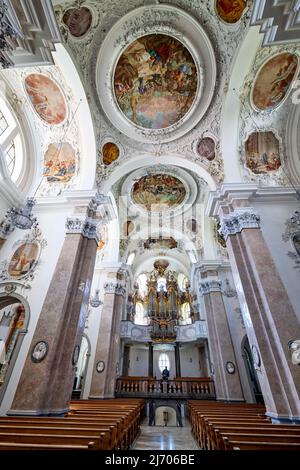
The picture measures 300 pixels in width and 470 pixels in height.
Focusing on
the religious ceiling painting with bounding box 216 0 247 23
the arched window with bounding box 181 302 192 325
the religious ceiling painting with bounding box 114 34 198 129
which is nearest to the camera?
the religious ceiling painting with bounding box 216 0 247 23

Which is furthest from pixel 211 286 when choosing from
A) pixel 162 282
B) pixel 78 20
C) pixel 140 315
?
pixel 78 20

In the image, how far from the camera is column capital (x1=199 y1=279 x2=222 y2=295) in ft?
Answer: 43.0

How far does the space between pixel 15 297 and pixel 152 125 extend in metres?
8.90

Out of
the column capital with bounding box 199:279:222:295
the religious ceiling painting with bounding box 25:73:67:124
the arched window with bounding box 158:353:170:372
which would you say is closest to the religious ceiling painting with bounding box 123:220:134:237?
the column capital with bounding box 199:279:222:295

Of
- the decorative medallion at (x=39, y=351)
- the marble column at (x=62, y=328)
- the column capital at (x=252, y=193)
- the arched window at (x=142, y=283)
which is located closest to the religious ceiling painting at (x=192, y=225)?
the column capital at (x=252, y=193)

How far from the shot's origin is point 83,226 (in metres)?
8.32

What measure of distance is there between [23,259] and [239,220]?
8.00 metres

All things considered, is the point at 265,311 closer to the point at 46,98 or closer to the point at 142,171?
the point at 142,171

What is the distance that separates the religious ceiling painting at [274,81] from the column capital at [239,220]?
13.9 ft

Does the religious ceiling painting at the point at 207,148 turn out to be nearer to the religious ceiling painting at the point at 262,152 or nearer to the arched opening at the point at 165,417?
the religious ceiling painting at the point at 262,152

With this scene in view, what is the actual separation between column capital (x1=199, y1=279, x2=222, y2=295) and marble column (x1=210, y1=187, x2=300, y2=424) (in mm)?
5807

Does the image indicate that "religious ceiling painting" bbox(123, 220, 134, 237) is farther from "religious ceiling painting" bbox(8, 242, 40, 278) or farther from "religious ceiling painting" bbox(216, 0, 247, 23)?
"religious ceiling painting" bbox(216, 0, 247, 23)

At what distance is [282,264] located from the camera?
7219 mm

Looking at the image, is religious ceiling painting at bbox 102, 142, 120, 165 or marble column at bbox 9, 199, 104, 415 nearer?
marble column at bbox 9, 199, 104, 415
